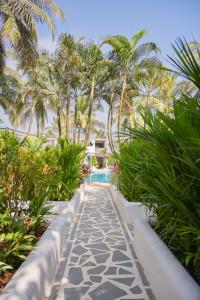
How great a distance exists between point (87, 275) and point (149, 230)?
34.4 inches

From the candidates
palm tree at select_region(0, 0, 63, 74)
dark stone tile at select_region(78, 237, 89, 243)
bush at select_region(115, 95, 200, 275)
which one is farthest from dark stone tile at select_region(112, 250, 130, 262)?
palm tree at select_region(0, 0, 63, 74)

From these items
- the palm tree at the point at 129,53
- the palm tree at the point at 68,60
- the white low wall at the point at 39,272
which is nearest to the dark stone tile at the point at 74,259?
the white low wall at the point at 39,272

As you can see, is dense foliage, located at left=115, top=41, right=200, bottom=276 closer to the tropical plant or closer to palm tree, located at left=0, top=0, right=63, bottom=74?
the tropical plant

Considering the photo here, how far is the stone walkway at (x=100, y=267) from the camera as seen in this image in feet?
10.4

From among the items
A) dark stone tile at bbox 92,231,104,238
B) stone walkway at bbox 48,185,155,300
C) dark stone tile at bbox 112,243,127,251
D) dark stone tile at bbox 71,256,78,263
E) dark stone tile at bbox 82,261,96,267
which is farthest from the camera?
dark stone tile at bbox 92,231,104,238

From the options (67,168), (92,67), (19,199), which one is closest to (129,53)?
(92,67)

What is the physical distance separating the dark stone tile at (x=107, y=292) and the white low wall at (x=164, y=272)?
35cm

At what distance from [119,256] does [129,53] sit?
39.4 ft

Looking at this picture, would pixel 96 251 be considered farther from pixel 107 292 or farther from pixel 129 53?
pixel 129 53

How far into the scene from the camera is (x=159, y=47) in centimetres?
1530

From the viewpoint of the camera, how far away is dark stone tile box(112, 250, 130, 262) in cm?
415

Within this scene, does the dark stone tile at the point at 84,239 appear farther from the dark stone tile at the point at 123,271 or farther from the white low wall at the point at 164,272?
the white low wall at the point at 164,272

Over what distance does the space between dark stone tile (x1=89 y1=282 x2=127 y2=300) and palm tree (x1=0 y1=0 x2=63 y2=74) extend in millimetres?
9884

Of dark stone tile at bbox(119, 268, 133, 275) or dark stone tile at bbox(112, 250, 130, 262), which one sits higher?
dark stone tile at bbox(112, 250, 130, 262)
